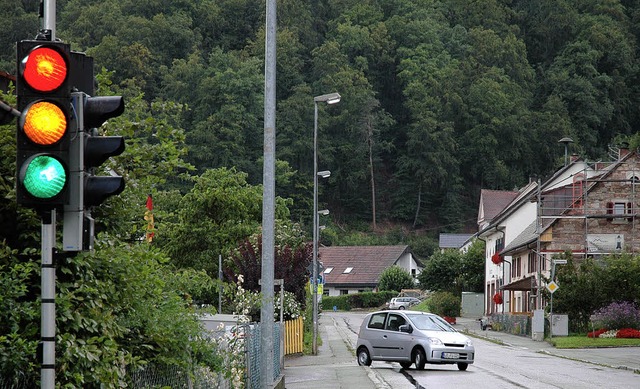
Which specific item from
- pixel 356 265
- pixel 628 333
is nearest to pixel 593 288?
pixel 628 333

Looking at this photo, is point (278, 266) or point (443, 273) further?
point (443, 273)

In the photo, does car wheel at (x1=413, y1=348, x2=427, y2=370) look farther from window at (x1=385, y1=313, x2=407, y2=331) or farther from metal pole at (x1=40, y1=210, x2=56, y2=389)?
metal pole at (x1=40, y1=210, x2=56, y2=389)

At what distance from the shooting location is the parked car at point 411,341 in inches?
1084

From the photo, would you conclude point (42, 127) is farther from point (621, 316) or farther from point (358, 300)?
point (358, 300)

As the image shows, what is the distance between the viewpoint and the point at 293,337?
35.7 m

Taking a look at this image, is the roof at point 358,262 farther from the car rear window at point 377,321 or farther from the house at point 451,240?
the car rear window at point 377,321

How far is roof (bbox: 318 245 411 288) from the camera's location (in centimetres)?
11450

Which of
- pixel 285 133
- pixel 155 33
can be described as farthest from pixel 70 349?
pixel 155 33

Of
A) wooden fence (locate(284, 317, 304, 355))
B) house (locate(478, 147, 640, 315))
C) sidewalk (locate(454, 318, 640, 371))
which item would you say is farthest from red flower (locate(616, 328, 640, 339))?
wooden fence (locate(284, 317, 304, 355))

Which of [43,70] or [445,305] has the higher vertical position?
[43,70]

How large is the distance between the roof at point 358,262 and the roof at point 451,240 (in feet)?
12.7

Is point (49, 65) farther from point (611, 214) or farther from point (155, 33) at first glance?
point (155, 33)

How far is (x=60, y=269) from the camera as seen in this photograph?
8.19 m

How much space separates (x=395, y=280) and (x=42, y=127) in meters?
99.5
